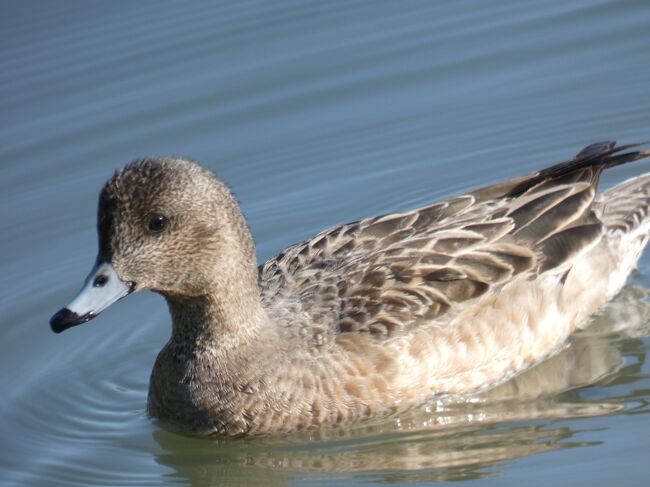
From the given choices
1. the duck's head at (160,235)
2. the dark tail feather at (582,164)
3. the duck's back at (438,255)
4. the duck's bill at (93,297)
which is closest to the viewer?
the duck's bill at (93,297)

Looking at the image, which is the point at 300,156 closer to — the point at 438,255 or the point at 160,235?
the point at 438,255

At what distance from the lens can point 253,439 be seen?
27.8 ft

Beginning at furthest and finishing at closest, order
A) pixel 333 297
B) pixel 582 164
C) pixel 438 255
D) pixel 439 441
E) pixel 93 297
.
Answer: pixel 582 164, pixel 438 255, pixel 333 297, pixel 439 441, pixel 93 297

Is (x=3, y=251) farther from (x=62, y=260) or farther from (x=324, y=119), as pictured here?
(x=324, y=119)

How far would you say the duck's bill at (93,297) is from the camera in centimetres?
772

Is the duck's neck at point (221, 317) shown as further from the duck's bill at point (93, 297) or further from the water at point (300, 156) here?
the water at point (300, 156)

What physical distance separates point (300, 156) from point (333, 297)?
3.16 meters

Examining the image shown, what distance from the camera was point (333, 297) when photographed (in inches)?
338

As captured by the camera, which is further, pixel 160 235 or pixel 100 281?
pixel 160 235

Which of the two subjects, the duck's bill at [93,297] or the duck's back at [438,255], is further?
the duck's back at [438,255]

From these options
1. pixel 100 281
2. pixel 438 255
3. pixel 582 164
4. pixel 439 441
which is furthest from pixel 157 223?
pixel 582 164

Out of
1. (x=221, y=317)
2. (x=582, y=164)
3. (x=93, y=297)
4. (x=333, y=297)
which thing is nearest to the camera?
(x=93, y=297)

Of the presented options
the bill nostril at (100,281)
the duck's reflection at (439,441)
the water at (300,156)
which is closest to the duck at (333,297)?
the bill nostril at (100,281)

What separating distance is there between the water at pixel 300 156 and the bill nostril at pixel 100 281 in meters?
1.26
